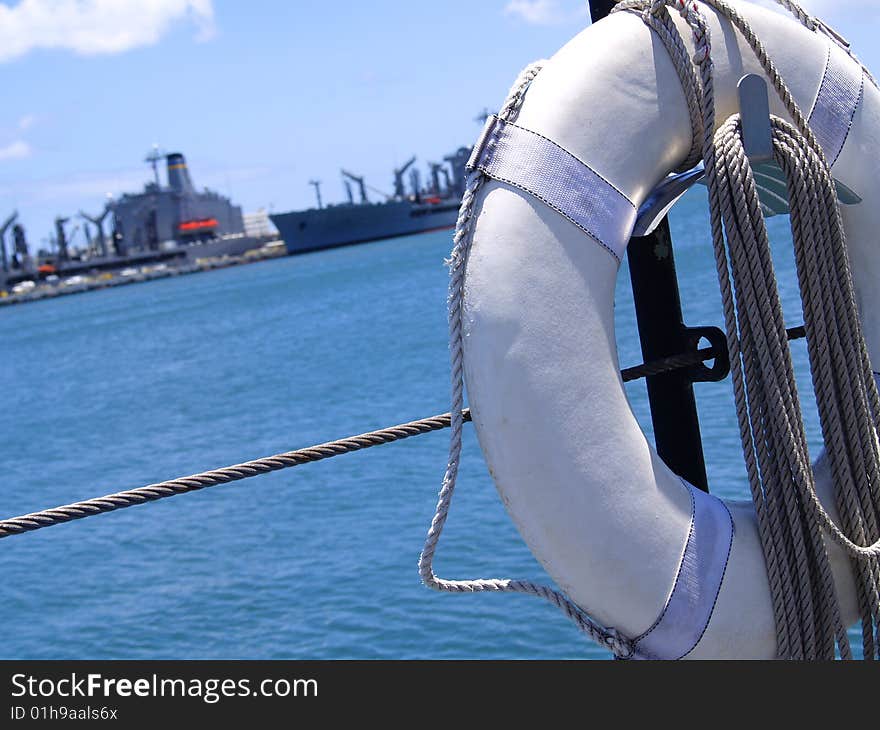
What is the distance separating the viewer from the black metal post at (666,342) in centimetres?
200

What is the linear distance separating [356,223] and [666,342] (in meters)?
75.1

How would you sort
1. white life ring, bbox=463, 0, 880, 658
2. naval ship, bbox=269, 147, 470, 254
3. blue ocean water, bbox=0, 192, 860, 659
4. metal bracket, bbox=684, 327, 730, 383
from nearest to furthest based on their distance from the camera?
white life ring, bbox=463, 0, 880, 658 < metal bracket, bbox=684, 327, 730, 383 < blue ocean water, bbox=0, 192, 860, 659 < naval ship, bbox=269, 147, 470, 254

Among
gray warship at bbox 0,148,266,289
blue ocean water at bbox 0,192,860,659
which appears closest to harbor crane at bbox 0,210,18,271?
gray warship at bbox 0,148,266,289

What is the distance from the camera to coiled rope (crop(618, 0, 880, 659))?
5.49 ft

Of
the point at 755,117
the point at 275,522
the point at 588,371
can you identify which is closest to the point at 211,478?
the point at 588,371

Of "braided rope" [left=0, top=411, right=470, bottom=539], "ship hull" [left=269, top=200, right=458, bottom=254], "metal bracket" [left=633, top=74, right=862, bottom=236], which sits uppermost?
"ship hull" [left=269, top=200, right=458, bottom=254]

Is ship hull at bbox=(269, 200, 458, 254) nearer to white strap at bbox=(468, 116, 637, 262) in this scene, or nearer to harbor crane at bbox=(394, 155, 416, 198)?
harbor crane at bbox=(394, 155, 416, 198)

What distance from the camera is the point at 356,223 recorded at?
76.2m

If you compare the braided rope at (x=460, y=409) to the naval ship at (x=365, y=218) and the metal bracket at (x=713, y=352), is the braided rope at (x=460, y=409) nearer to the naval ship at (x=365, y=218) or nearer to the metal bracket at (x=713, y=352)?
the metal bracket at (x=713, y=352)

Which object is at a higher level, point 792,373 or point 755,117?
point 755,117

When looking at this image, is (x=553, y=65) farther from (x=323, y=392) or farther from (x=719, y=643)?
(x=323, y=392)

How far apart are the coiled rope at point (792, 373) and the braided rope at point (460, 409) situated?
245 mm

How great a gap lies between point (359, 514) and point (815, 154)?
282 inches

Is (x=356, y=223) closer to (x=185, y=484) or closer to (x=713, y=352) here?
(x=713, y=352)
